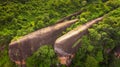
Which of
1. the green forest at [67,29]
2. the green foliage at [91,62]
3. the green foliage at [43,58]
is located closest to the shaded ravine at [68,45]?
the green forest at [67,29]

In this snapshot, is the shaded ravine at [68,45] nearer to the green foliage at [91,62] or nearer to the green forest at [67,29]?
the green forest at [67,29]

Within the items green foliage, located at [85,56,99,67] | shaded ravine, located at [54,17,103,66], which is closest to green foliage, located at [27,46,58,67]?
shaded ravine, located at [54,17,103,66]

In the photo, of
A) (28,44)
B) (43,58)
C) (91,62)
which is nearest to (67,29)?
(43,58)

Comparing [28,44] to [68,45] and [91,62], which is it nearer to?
[68,45]

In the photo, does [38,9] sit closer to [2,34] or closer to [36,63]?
[2,34]

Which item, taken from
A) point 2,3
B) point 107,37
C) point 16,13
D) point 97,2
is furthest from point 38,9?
point 107,37

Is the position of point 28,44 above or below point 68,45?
below

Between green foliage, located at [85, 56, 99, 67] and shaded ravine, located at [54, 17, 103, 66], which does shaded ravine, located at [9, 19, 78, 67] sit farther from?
green foliage, located at [85, 56, 99, 67]
